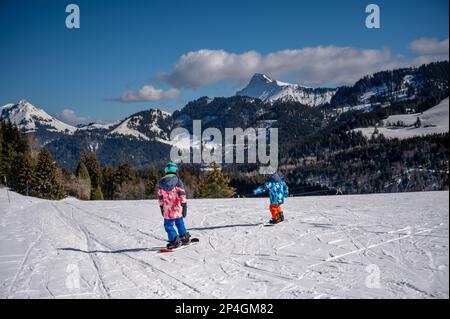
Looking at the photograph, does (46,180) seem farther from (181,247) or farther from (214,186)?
(181,247)

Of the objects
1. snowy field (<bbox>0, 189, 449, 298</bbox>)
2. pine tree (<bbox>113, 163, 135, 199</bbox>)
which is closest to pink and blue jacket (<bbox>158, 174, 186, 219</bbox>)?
snowy field (<bbox>0, 189, 449, 298</bbox>)

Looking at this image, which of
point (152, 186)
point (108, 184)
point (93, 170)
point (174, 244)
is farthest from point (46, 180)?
point (174, 244)

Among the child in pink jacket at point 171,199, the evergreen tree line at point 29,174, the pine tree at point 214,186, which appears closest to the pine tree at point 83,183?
the evergreen tree line at point 29,174

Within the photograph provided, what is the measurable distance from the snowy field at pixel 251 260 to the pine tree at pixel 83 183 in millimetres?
53005

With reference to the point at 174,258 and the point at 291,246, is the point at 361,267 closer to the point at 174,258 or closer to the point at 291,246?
the point at 291,246

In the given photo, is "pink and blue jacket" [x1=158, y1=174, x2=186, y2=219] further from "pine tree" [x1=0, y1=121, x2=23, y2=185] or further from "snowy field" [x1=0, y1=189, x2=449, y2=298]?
"pine tree" [x1=0, y1=121, x2=23, y2=185]

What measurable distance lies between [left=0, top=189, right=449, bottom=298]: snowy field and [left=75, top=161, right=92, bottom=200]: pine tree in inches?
2087

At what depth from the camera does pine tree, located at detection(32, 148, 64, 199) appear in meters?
52.5

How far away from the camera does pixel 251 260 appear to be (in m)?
7.79

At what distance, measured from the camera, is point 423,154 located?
171875mm

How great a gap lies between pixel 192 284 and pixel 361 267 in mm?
3188

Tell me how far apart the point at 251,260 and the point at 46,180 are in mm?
52811

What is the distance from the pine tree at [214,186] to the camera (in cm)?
5172
